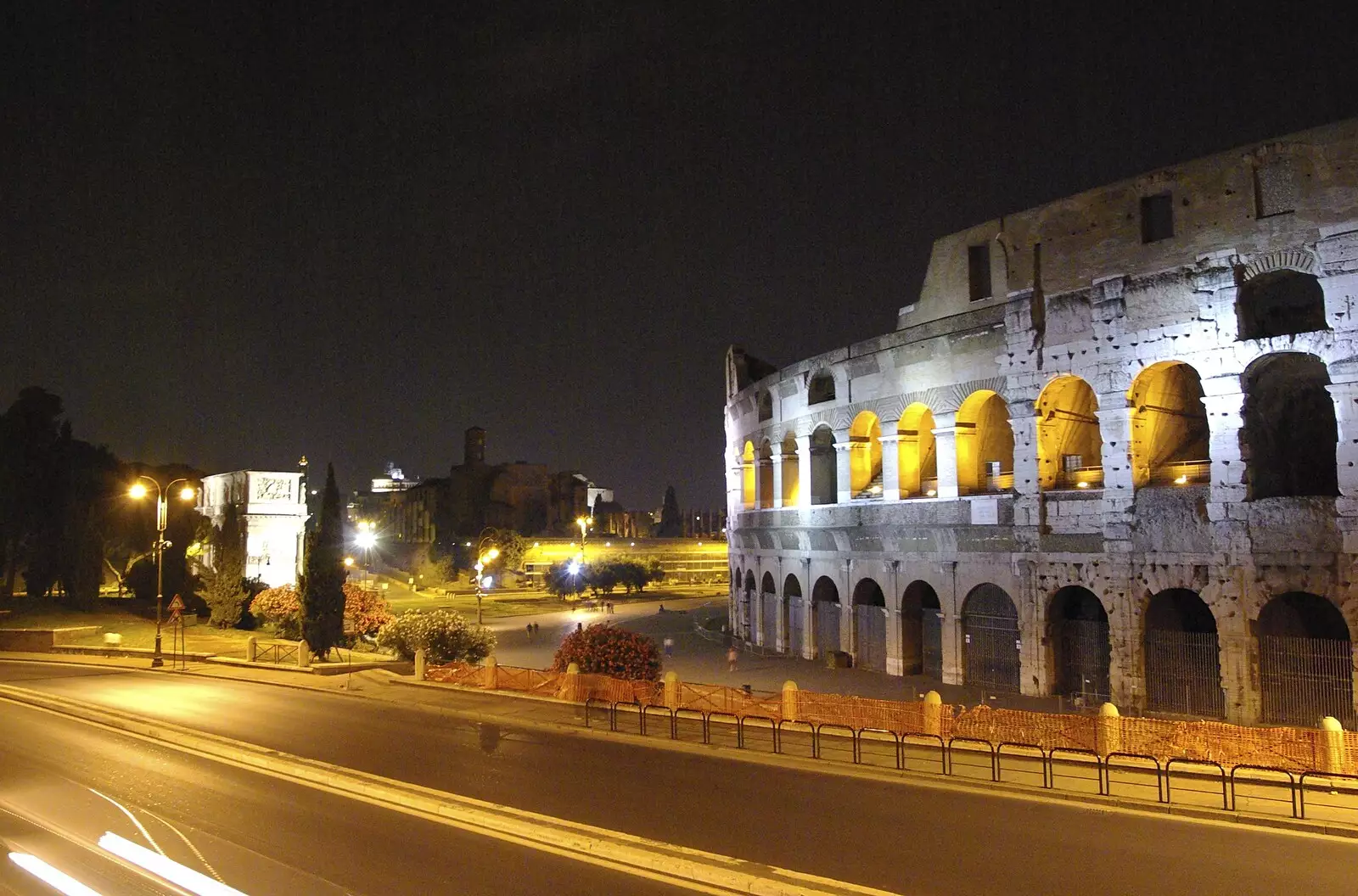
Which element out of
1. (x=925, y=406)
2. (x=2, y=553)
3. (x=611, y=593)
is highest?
(x=925, y=406)

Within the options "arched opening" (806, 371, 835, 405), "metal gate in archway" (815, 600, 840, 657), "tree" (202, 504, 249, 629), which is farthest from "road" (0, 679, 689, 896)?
"tree" (202, 504, 249, 629)

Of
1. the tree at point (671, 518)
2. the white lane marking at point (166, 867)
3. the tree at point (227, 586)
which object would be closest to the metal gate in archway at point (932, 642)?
the white lane marking at point (166, 867)

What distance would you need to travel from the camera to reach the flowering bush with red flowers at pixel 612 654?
2323 centimetres

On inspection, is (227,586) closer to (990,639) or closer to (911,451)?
(911,451)

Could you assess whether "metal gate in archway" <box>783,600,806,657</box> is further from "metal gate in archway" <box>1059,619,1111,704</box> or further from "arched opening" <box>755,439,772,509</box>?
"metal gate in archway" <box>1059,619,1111,704</box>

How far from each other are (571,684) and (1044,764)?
11718 mm

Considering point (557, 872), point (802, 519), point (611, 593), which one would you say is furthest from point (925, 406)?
point (611, 593)

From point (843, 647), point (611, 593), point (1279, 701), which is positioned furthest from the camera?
point (611, 593)

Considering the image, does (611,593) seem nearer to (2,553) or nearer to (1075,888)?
(2,553)

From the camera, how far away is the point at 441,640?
30344 millimetres

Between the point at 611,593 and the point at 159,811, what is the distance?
226 ft

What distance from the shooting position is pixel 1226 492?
20.9 meters

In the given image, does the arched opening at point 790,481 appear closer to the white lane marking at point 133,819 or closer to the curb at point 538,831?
the curb at point 538,831

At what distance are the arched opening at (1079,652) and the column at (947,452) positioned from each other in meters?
4.06
